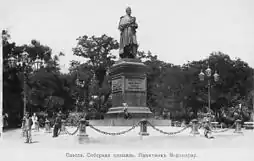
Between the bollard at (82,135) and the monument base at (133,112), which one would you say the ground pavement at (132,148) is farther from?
the monument base at (133,112)

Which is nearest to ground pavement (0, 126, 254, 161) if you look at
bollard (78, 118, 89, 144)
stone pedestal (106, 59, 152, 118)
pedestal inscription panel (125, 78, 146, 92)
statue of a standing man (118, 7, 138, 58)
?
bollard (78, 118, 89, 144)

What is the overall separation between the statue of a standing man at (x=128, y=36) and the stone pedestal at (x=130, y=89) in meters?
1.26

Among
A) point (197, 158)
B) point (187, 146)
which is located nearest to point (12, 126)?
point (187, 146)

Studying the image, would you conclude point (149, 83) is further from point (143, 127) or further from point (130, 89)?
point (143, 127)

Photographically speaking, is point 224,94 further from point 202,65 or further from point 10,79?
point 10,79

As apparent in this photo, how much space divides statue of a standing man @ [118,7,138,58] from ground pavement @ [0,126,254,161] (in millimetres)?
6819

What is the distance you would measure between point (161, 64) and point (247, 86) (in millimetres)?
14732

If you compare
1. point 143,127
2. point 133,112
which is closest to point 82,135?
point 143,127

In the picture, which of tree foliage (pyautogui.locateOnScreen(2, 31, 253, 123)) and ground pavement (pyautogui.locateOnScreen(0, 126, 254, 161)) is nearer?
ground pavement (pyautogui.locateOnScreen(0, 126, 254, 161))

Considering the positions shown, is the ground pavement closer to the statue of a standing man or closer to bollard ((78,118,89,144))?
bollard ((78,118,89,144))

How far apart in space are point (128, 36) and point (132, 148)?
39.0 ft

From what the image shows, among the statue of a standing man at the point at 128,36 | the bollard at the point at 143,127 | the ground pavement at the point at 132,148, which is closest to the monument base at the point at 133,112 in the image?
the ground pavement at the point at 132,148

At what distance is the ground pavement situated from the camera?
12.2m

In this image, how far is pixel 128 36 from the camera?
84.0 ft
